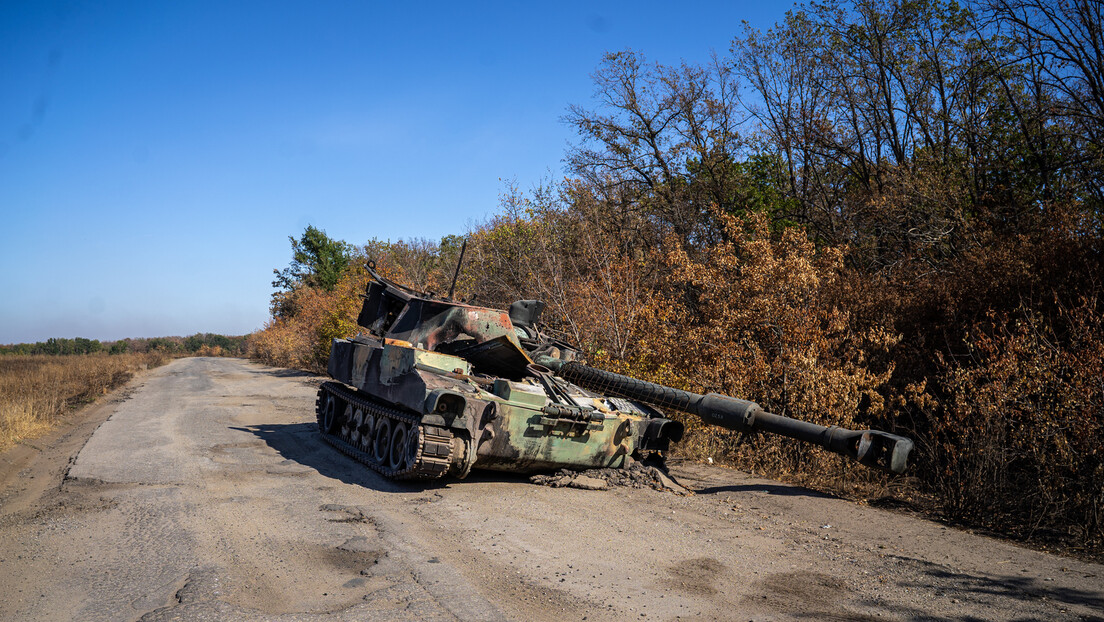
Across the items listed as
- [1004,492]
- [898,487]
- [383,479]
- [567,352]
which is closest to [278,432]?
[383,479]

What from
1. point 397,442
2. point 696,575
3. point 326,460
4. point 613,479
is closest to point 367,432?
point 326,460

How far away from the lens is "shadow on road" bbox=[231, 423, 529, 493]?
26.4ft

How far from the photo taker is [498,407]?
24.6ft

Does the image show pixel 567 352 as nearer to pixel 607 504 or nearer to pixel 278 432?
pixel 607 504

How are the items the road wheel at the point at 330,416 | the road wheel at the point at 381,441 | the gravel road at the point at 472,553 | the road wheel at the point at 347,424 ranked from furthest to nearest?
the road wheel at the point at 330,416, the road wheel at the point at 347,424, the road wheel at the point at 381,441, the gravel road at the point at 472,553

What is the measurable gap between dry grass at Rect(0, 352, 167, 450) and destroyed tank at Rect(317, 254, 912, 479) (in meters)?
5.40

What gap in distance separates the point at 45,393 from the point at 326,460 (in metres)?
11.1

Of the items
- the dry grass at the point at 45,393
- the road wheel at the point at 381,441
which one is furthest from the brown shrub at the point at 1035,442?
the dry grass at the point at 45,393

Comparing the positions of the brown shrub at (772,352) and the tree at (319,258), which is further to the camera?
the tree at (319,258)

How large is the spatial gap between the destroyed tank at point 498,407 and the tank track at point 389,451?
0.02 meters

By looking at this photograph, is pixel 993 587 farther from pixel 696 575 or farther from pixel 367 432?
pixel 367 432

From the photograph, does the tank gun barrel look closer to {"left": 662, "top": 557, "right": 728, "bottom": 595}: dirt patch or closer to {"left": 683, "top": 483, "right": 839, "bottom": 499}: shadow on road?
{"left": 683, "top": 483, "right": 839, "bottom": 499}: shadow on road

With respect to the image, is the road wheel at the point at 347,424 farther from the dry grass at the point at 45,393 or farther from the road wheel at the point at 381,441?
the dry grass at the point at 45,393

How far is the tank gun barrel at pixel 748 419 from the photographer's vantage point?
6.52 meters
